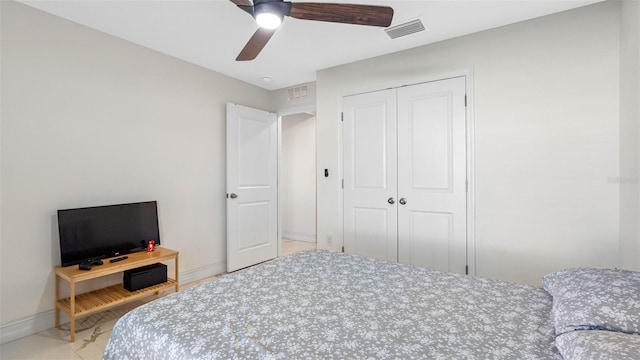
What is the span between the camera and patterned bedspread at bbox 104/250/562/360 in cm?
106

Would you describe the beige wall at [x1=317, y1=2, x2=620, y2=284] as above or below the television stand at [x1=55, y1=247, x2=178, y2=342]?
above

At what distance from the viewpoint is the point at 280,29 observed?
262cm

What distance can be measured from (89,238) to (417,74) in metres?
3.28

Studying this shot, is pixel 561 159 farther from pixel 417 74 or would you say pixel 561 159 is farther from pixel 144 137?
pixel 144 137

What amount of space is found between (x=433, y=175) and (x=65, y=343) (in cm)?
324

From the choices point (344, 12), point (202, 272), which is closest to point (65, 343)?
point (202, 272)

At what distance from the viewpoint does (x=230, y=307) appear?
1371 mm

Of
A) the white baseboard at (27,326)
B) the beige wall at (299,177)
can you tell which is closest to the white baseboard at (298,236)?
the beige wall at (299,177)

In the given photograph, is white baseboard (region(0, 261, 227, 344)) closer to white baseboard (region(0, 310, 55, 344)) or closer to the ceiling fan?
white baseboard (region(0, 310, 55, 344))

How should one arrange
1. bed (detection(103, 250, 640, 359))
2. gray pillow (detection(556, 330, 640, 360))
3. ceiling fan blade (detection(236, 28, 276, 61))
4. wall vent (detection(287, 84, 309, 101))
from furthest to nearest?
wall vent (detection(287, 84, 309, 101)) → ceiling fan blade (detection(236, 28, 276, 61)) → bed (detection(103, 250, 640, 359)) → gray pillow (detection(556, 330, 640, 360))

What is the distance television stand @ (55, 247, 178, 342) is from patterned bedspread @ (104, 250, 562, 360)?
1203 mm

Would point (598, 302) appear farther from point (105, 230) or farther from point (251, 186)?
point (251, 186)

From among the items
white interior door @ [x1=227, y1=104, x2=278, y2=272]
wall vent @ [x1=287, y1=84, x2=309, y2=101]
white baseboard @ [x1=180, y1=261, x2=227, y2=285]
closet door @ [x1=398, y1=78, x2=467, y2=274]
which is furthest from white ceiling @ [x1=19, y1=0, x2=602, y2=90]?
white baseboard @ [x1=180, y1=261, x2=227, y2=285]

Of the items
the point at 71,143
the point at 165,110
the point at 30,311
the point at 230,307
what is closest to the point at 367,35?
the point at 165,110
